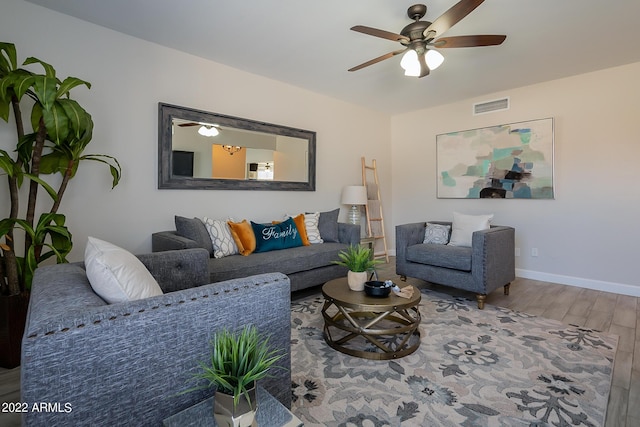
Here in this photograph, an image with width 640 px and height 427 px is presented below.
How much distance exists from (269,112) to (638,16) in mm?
3497

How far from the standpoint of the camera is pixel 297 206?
4.24m

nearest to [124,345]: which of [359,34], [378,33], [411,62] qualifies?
[378,33]

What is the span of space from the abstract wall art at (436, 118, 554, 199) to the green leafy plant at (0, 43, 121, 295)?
451 cm

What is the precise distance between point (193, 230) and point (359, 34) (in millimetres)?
2311

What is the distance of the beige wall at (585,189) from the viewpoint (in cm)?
343

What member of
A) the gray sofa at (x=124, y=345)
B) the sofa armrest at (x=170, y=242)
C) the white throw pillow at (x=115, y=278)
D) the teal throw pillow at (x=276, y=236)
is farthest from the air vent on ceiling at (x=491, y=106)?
the white throw pillow at (x=115, y=278)

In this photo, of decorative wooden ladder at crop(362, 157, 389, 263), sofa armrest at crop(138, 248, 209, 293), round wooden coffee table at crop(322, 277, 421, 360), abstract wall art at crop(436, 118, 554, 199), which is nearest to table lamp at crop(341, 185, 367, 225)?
decorative wooden ladder at crop(362, 157, 389, 263)

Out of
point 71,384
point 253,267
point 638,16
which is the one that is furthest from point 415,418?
point 638,16

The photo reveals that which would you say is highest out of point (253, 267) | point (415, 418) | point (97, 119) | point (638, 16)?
point (638, 16)

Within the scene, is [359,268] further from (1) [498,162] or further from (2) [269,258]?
(1) [498,162]

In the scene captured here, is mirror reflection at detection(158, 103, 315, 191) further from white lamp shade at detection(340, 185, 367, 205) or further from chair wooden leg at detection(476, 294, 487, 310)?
chair wooden leg at detection(476, 294, 487, 310)

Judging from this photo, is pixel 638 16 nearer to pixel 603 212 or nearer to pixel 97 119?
pixel 603 212

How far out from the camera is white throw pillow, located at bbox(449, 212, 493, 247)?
352 cm

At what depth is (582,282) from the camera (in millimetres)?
3709
